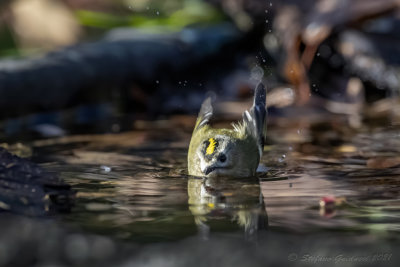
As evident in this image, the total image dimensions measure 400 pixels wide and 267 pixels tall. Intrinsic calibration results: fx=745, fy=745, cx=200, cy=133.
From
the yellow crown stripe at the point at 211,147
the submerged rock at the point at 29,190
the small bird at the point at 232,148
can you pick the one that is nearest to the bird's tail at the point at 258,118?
the small bird at the point at 232,148

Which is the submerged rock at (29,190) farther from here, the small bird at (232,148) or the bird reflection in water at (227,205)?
the small bird at (232,148)

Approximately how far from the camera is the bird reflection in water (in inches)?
115

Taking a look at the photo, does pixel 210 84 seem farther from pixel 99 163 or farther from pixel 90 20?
pixel 99 163

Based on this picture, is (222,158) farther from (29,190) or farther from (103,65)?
(103,65)

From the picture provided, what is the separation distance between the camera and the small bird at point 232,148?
4.08m

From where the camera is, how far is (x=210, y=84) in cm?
796

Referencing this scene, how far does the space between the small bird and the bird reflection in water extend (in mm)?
69

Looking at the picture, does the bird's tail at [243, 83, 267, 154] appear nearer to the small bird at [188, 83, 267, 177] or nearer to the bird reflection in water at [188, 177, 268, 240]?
the small bird at [188, 83, 267, 177]

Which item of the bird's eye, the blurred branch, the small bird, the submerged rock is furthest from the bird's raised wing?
the blurred branch

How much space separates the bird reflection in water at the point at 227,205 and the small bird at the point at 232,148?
2.7 inches

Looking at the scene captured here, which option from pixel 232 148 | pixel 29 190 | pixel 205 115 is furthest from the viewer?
pixel 205 115

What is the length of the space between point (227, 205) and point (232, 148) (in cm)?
90

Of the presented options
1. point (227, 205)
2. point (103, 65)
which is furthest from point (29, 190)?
point (103, 65)

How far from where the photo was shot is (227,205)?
11.0ft
